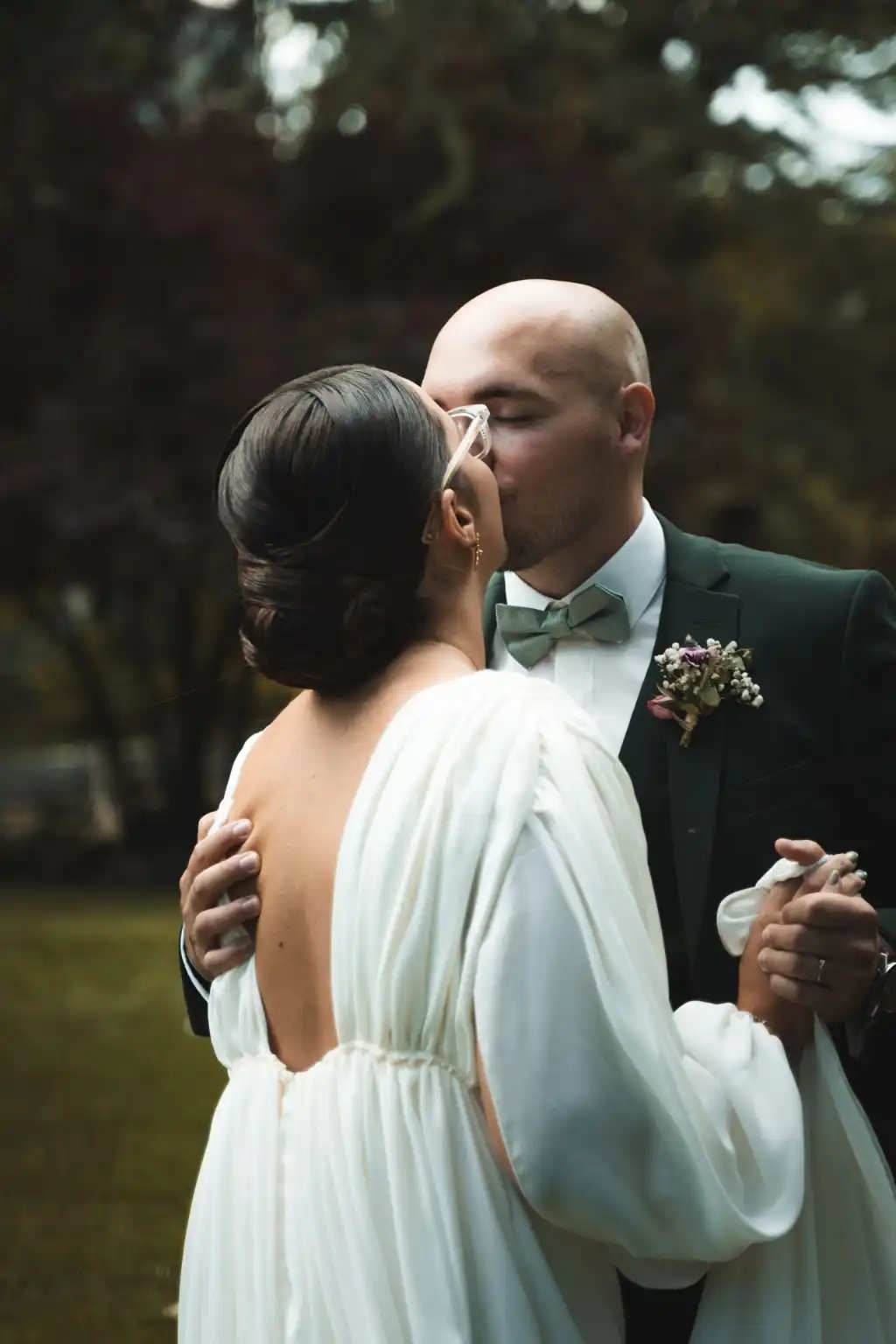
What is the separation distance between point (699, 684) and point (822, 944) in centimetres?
70

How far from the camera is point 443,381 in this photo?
10.9ft

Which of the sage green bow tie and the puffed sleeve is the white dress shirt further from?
the puffed sleeve

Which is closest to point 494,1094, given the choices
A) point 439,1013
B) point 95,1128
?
point 439,1013

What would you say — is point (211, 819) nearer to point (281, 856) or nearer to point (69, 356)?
point (281, 856)

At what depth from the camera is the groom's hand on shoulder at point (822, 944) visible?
2586 mm

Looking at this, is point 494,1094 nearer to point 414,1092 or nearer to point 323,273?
point 414,1092

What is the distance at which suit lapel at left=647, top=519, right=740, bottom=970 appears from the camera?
308 cm

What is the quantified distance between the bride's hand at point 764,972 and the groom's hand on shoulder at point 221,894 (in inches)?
28.8

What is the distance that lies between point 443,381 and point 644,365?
0.50m

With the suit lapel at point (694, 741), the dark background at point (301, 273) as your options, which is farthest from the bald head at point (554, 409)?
the dark background at point (301, 273)

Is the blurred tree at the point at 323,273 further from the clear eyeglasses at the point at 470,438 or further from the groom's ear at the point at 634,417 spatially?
the clear eyeglasses at the point at 470,438

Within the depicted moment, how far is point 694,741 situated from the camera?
3195mm

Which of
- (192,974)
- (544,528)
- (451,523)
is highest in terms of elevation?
(451,523)

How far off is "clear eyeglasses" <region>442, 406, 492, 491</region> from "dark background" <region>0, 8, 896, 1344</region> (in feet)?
26.5
